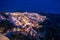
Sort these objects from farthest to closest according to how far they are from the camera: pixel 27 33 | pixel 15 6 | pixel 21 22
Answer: pixel 15 6, pixel 21 22, pixel 27 33

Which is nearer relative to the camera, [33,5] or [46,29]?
[46,29]

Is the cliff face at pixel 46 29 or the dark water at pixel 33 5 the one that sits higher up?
the dark water at pixel 33 5

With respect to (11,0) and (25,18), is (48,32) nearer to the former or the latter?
(25,18)

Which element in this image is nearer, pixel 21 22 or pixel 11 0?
pixel 21 22

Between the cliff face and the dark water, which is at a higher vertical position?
the dark water

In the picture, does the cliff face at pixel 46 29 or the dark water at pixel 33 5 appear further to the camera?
the dark water at pixel 33 5

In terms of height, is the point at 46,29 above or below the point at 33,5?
below

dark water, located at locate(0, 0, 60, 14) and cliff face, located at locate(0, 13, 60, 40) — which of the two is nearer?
cliff face, located at locate(0, 13, 60, 40)

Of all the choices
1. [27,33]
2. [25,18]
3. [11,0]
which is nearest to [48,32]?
[27,33]
